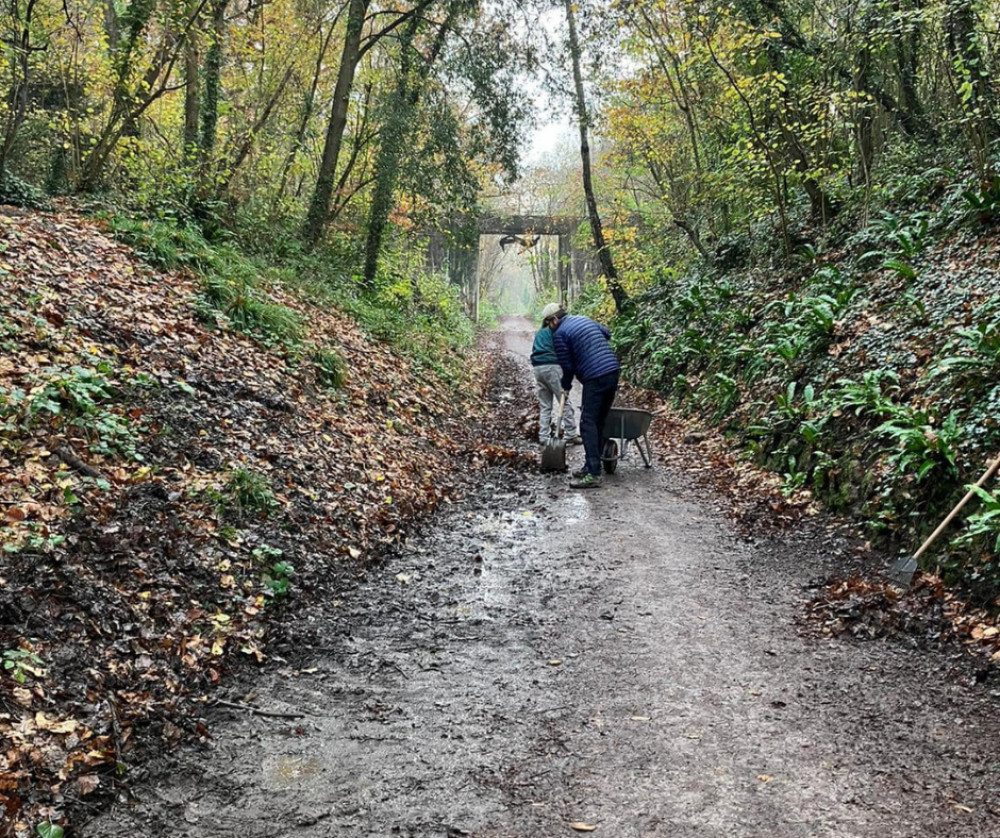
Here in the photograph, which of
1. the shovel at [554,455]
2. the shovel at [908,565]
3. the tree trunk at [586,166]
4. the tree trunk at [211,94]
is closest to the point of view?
the shovel at [908,565]

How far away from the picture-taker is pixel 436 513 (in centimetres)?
757

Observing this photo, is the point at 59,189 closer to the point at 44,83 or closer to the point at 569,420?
the point at 44,83

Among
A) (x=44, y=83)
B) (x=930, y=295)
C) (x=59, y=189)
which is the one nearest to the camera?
(x=930, y=295)

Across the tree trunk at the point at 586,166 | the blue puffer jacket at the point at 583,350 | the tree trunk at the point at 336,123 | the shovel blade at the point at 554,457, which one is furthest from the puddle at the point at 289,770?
the tree trunk at the point at 586,166

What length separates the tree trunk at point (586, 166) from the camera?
16922mm

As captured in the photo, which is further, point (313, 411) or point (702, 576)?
point (313, 411)

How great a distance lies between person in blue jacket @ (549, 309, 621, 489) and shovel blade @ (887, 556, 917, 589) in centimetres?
405

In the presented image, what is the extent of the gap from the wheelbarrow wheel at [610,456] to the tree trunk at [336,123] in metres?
8.93

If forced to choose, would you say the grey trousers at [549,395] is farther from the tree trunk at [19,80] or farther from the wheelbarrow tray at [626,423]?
the tree trunk at [19,80]

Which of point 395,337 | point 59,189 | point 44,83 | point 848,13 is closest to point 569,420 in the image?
point 395,337

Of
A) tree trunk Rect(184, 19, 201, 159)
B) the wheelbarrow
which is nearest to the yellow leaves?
the wheelbarrow

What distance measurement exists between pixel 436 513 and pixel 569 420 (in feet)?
11.5

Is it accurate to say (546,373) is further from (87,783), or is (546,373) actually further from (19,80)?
(19,80)

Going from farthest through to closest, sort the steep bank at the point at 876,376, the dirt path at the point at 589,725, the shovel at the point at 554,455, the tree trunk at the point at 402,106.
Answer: the tree trunk at the point at 402,106
the shovel at the point at 554,455
the steep bank at the point at 876,376
the dirt path at the point at 589,725
